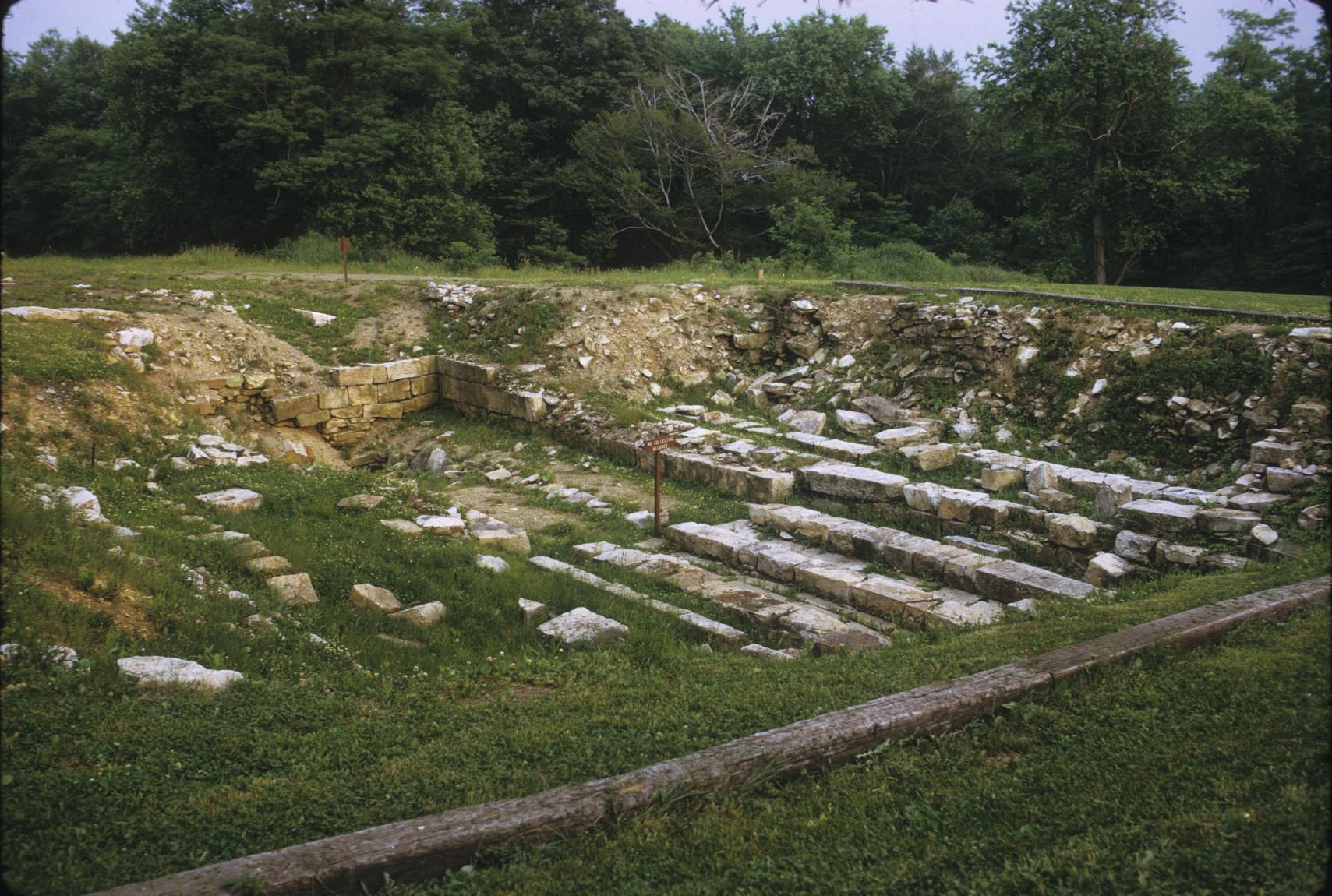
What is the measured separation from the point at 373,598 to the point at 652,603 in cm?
215

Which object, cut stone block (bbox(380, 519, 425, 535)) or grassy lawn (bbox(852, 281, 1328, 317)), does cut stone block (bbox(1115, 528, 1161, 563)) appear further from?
cut stone block (bbox(380, 519, 425, 535))

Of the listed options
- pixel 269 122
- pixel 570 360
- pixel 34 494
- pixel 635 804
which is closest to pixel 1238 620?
pixel 635 804

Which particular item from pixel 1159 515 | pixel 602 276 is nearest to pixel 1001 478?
pixel 1159 515

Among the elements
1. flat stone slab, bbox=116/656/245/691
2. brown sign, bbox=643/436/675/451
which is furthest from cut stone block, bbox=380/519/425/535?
brown sign, bbox=643/436/675/451

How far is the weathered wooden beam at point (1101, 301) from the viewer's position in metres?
9.83

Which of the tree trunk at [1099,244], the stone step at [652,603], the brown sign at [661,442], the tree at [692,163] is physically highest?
the tree at [692,163]

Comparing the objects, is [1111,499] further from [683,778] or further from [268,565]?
[268,565]

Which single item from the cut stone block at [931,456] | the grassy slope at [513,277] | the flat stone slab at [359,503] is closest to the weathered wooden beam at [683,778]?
the flat stone slab at [359,503]

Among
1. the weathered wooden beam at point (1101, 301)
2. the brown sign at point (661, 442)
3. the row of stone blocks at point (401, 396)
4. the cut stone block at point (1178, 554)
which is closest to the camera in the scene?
the cut stone block at point (1178, 554)

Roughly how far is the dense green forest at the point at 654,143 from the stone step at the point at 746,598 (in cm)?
1397

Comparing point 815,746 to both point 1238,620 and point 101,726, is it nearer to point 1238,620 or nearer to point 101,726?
point 1238,620

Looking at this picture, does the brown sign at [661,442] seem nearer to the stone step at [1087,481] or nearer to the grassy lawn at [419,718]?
the stone step at [1087,481]

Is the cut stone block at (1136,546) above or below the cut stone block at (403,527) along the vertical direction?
below

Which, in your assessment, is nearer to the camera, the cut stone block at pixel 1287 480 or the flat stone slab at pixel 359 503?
the cut stone block at pixel 1287 480
